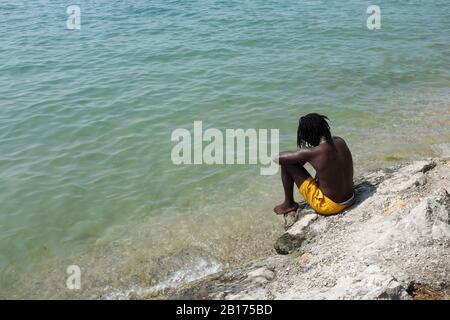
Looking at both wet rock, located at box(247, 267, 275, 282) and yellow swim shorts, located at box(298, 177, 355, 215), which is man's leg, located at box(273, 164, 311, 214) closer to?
yellow swim shorts, located at box(298, 177, 355, 215)

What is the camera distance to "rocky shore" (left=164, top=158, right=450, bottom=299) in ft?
12.6

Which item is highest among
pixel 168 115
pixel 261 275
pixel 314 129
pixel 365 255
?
pixel 314 129

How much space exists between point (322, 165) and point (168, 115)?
5076 millimetres

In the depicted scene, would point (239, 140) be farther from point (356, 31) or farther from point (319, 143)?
point (356, 31)

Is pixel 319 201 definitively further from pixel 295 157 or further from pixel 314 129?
pixel 314 129

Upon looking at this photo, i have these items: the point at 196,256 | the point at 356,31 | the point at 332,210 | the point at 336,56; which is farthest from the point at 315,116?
the point at 356,31

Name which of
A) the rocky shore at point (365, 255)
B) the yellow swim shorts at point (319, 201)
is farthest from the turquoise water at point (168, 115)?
the yellow swim shorts at point (319, 201)

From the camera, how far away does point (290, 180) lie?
5.80 meters

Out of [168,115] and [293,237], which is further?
[168,115]

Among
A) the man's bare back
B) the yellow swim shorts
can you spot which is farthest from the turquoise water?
the man's bare back

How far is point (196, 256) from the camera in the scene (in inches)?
231

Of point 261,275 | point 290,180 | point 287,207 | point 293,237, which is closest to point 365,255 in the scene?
point 261,275

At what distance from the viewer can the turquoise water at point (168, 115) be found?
609 centimetres

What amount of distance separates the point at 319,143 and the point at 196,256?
2.19 m
